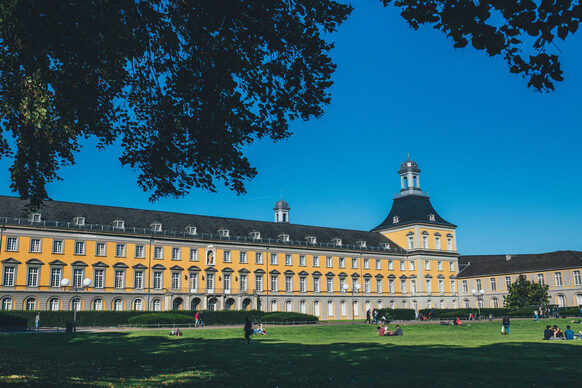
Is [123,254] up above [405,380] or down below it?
above

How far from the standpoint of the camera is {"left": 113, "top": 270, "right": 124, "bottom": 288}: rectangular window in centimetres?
6019

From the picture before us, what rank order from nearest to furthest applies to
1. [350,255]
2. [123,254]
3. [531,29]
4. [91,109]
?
[531,29]
[91,109]
[123,254]
[350,255]

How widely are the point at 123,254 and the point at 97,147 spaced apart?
50422 millimetres

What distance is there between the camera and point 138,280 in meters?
62.0

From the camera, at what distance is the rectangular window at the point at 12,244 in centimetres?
5456

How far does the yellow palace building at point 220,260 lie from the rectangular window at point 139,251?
0.37 feet

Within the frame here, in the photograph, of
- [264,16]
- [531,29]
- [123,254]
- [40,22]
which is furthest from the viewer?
[123,254]

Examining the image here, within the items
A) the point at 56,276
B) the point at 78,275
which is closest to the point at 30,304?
the point at 56,276

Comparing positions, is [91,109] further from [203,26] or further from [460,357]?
[460,357]

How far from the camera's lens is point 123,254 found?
202ft

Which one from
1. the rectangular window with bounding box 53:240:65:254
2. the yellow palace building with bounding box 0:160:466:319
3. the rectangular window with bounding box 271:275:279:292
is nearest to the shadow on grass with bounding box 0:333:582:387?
the yellow palace building with bounding box 0:160:466:319

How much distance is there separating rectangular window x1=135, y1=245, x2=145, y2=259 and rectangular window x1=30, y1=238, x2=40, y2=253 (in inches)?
409

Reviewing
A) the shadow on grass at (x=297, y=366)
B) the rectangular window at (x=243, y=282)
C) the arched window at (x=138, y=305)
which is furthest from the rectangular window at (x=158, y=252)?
the shadow on grass at (x=297, y=366)

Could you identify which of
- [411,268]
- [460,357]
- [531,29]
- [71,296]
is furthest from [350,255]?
[531,29]
